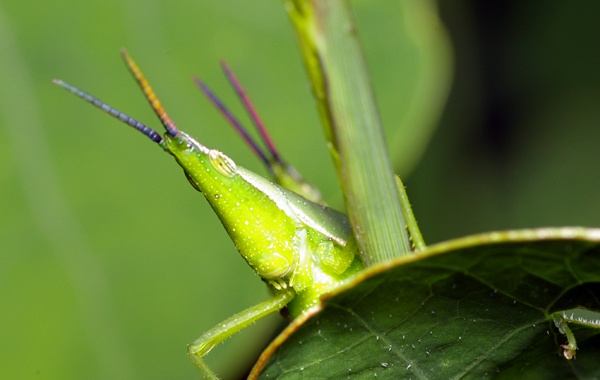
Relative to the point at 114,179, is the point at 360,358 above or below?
below

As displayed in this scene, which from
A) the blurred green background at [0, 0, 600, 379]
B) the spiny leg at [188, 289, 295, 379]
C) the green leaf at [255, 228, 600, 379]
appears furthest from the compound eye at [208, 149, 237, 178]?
the blurred green background at [0, 0, 600, 379]

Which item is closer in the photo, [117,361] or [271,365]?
[271,365]

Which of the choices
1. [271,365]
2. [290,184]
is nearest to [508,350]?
[271,365]

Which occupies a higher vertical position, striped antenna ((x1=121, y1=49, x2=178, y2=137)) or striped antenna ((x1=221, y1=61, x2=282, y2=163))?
striped antenna ((x1=121, y1=49, x2=178, y2=137))

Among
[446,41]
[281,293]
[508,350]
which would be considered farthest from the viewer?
[446,41]

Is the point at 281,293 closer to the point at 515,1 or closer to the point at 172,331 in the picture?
the point at 172,331

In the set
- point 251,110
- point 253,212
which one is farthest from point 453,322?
point 251,110

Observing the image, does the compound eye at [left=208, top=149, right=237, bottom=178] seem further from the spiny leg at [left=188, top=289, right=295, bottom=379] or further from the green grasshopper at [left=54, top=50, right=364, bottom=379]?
the spiny leg at [left=188, top=289, right=295, bottom=379]
